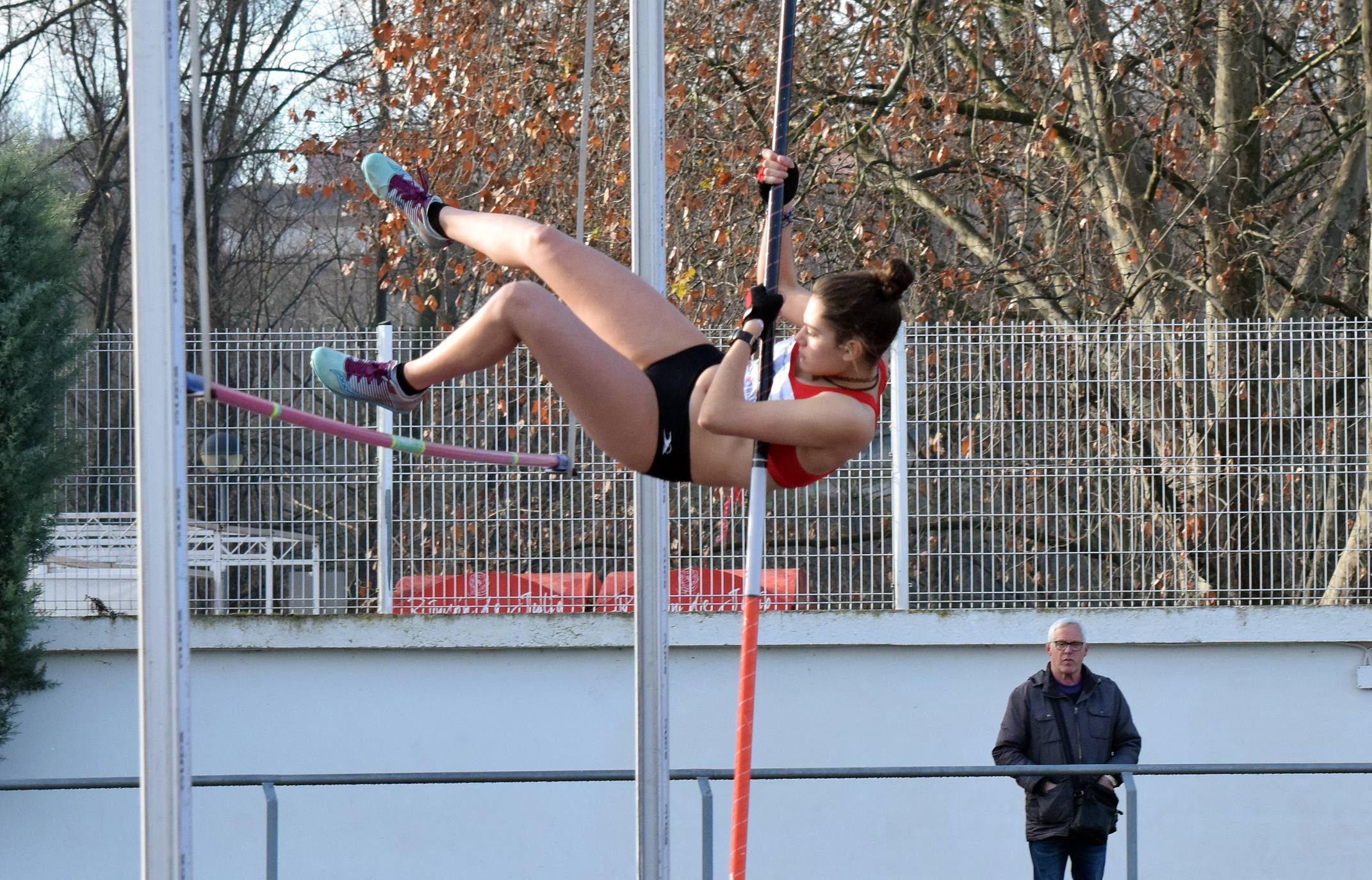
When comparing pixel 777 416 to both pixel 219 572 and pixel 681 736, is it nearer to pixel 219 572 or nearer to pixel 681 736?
pixel 681 736

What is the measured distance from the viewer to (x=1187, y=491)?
6.78 metres

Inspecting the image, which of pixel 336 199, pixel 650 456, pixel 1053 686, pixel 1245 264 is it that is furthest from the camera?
pixel 336 199

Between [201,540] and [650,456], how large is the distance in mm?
4082

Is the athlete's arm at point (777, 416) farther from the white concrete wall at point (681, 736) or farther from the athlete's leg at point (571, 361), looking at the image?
the white concrete wall at point (681, 736)

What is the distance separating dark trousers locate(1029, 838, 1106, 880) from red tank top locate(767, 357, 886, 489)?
7.51ft

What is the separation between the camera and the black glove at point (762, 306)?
322cm

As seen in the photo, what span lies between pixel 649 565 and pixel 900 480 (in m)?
3.35

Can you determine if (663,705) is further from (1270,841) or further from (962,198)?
(962,198)

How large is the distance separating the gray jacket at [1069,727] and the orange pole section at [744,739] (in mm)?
2049

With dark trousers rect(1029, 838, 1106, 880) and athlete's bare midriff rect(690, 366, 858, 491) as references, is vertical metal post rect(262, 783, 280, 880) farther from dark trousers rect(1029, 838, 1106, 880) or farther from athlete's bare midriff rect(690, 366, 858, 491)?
dark trousers rect(1029, 838, 1106, 880)

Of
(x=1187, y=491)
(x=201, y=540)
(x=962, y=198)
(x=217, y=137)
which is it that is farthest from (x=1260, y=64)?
(x=217, y=137)

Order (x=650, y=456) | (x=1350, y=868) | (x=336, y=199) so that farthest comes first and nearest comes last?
(x=336, y=199)
(x=1350, y=868)
(x=650, y=456)

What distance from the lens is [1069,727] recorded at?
5.42 meters

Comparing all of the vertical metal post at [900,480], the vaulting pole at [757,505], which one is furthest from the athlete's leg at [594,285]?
the vertical metal post at [900,480]
